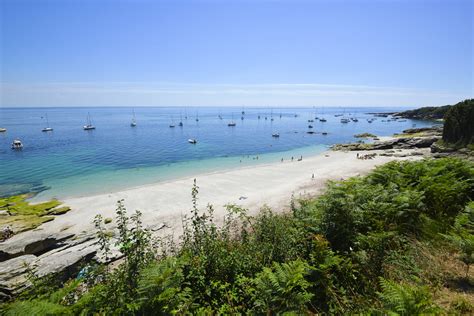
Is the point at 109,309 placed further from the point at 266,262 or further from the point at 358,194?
the point at 358,194

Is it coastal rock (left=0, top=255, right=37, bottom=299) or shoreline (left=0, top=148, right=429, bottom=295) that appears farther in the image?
shoreline (left=0, top=148, right=429, bottom=295)

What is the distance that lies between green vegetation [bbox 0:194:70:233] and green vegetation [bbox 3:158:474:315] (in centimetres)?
1648

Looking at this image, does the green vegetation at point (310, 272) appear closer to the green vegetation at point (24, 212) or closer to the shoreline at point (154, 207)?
the shoreline at point (154, 207)

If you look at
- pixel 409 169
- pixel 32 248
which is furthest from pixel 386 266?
pixel 32 248

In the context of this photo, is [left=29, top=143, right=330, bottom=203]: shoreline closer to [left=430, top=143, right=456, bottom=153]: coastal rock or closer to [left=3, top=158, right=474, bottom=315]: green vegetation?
[left=430, top=143, right=456, bottom=153]: coastal rock

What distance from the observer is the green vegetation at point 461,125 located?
32156 millimetres

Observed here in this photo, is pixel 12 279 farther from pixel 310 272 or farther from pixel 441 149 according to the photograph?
pixel 441 149

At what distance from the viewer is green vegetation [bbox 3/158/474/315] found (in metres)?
4.40


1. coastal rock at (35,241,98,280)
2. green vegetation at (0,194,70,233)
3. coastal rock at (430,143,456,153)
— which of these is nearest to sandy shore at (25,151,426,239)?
green vegetation at (0,194,70,233)

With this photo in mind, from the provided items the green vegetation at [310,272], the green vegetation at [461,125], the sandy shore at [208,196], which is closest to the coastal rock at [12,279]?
the green vegetation at [310,272]

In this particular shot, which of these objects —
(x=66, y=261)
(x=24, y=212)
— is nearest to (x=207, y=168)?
(x=24, y=212)

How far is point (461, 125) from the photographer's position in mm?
33688

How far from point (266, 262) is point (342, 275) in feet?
6.39

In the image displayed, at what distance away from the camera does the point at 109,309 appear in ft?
14.4
